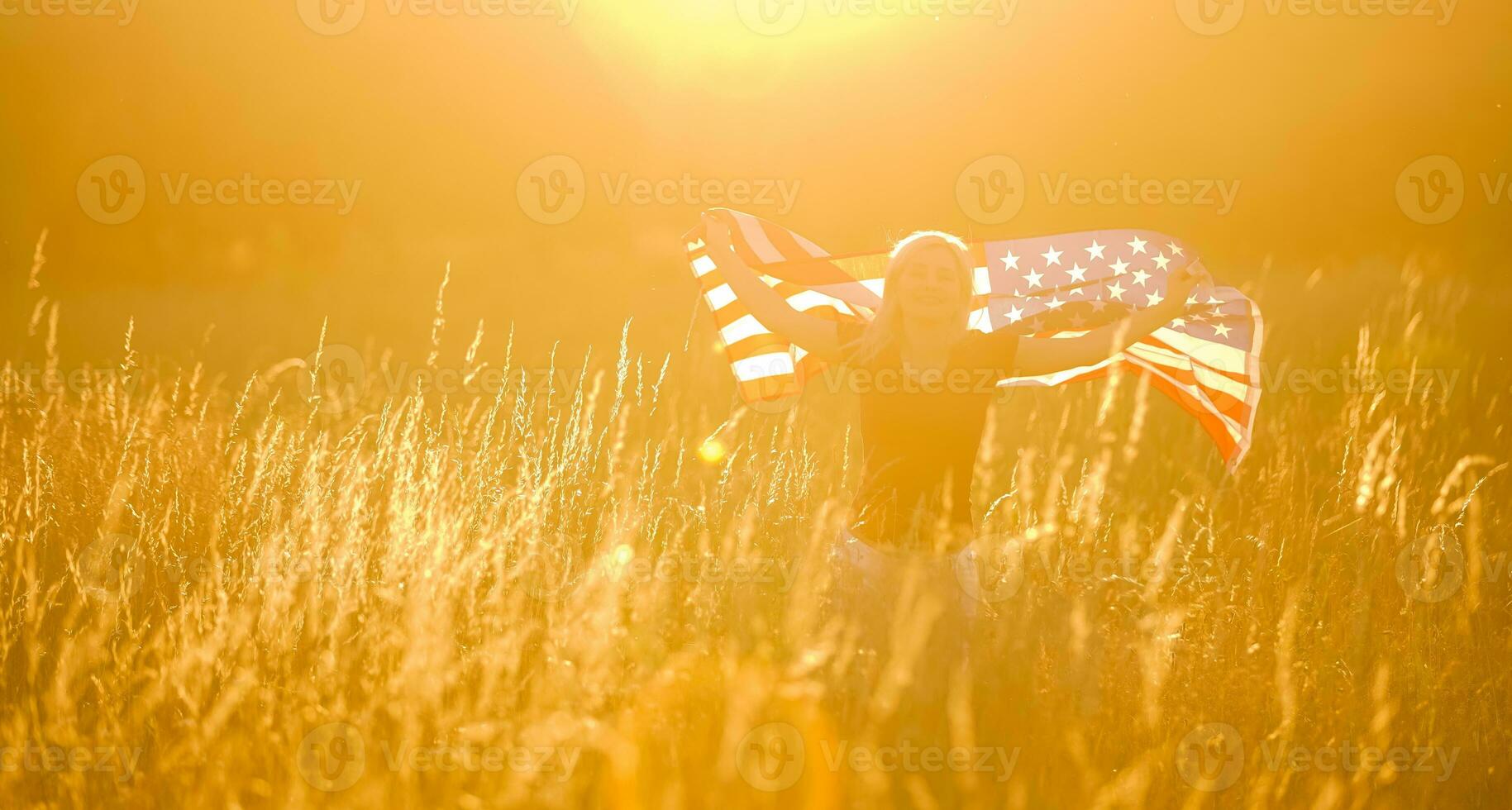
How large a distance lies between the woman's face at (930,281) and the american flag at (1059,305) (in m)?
0.84

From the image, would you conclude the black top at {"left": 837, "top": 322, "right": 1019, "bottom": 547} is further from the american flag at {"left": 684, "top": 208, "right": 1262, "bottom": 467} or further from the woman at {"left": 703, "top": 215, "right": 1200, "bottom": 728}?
the american flag at {"left": 684, "top": 208, "right": 1262, "bottom": 467}

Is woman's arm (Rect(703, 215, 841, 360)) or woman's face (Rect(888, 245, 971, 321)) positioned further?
woman's arm (Rect(703, 215, 841, 360))

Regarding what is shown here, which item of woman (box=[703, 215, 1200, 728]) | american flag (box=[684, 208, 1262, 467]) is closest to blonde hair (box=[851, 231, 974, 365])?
woman (box=[703, 215, 1200, 728])

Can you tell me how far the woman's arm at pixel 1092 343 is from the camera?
145 inches

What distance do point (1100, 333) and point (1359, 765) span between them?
174 centimetres

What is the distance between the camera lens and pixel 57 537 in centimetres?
448

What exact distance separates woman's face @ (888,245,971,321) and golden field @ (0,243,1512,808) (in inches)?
24.1

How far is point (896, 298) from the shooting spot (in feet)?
11.8

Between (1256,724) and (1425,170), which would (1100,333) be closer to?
(1256,724)

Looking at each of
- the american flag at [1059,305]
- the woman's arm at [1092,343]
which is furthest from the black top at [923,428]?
the american flag at [1059,305]

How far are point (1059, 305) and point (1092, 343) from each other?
3.27ft

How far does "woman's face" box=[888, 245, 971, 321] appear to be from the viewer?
3.58 m

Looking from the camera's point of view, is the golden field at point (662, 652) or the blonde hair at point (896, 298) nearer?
the golden field at point (662, 652)

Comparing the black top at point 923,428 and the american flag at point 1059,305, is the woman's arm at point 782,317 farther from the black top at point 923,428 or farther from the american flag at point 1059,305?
the american flag at point 1059,305
